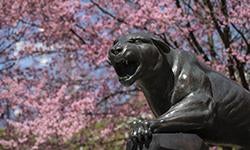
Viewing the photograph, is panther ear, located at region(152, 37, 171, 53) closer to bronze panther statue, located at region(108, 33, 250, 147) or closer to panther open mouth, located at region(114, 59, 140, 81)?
bronze panther statue, located at region(108, 33, 250, 147)

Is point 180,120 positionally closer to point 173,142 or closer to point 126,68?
point 173,142

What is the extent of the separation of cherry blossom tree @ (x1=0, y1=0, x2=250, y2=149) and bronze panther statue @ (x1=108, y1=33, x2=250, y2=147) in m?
5.10

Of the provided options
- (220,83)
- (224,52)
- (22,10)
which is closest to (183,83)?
(220,83)

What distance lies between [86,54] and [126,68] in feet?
A: 21.2

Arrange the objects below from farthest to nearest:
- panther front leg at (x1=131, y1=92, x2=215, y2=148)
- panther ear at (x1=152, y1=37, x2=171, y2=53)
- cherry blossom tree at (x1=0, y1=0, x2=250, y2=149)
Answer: cherry blossom tree at (x1=0, y1=0, x2=250, y2=149) → panther ear at (x1=152, y1=37, x2=171, y2=53) → panther front leg at (x1=131, y1=92, x2=215, y2=148)

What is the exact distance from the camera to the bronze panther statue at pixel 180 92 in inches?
90.4

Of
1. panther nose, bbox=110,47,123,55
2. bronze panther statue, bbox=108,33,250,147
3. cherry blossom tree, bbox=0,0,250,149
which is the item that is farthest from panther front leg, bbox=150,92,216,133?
cherry blossom tree, bbox=0,0,250,149

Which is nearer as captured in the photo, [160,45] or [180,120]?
[180,120]

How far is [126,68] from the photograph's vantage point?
2.35 m

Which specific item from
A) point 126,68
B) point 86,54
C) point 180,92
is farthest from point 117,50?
point 86,54

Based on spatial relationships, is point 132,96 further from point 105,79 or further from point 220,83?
point 220,83

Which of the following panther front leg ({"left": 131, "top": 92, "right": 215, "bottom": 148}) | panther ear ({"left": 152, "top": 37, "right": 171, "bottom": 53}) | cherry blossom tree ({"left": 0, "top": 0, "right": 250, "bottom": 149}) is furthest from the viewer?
cherry blossom tree ({"left": 0, "top": 0, "right": 250, "bottom": 149})

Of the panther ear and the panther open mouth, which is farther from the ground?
the panther ear

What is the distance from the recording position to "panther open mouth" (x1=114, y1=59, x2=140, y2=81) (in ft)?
7.62
